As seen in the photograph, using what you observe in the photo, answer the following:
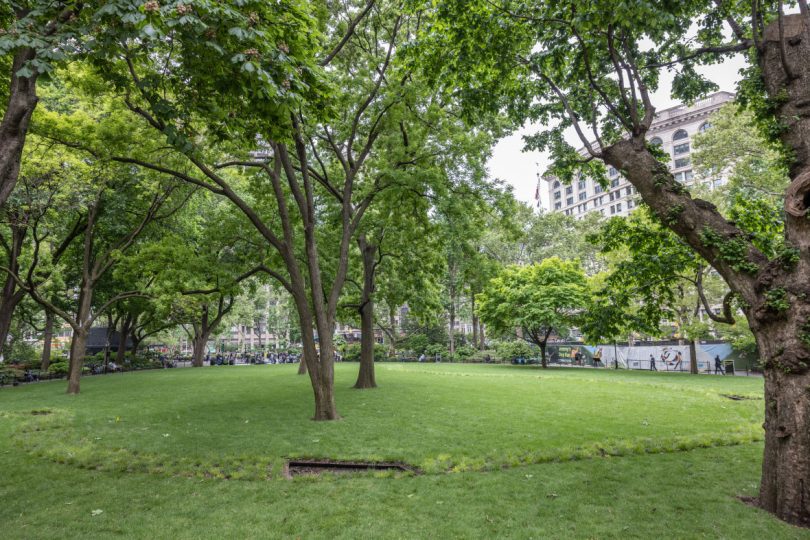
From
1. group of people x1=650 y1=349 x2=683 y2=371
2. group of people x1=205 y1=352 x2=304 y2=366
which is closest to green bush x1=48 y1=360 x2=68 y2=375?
group of people x1=205 y1=352 x2=304 y2=366

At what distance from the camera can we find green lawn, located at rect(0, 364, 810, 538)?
5.51 metres

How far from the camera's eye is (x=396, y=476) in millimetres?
7418

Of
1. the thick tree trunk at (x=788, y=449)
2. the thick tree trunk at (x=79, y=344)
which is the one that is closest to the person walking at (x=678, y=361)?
the thick tree trunk at (x=788, y=449)

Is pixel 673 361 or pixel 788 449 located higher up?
pixel 788 449

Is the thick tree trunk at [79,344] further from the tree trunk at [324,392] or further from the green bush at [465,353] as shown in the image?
the green bush at [465,353]

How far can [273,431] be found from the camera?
1058 cm

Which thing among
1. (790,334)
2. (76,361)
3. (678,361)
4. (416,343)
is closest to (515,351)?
(416,343)

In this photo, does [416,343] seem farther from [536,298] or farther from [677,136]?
[677,136]

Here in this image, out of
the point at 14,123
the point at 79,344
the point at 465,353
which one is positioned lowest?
the point at 465,353

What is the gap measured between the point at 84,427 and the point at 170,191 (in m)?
11.0

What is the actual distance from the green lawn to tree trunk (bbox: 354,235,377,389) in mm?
3737

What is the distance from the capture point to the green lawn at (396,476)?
5.51 meters

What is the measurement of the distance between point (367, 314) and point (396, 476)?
1076 cm

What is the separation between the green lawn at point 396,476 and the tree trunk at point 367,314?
374 centimetres
